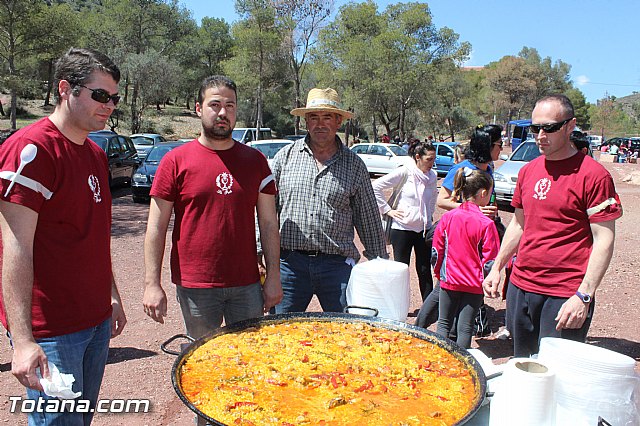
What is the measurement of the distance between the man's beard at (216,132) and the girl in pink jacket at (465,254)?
90.5 inches

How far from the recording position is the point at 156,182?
3168 mm

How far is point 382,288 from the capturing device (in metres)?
3.41

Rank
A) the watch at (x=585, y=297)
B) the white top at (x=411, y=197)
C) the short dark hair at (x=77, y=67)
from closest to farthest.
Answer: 1. the short dark hair at (x=77, y=67)
2. the watch at (x=585, y=297)
3. the white top at (x=411, y=197)

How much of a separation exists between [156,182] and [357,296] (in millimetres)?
1535

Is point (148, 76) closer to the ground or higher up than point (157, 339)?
higher up

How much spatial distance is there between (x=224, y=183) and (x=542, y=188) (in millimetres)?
2001

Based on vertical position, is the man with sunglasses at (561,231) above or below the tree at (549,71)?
below

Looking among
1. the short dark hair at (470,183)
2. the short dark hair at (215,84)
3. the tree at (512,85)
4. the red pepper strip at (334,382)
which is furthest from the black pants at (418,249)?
the tree at (512,85)

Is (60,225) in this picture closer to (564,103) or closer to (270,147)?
(564,103)

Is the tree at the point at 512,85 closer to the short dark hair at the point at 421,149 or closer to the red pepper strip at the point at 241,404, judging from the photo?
the short dark hair at the point at 421,149

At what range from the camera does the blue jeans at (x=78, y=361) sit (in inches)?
90.4

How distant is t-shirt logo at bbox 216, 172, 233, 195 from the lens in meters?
3.14

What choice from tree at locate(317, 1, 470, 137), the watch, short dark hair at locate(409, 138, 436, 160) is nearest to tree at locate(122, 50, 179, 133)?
tree at locate(317, 1, 470, 137)

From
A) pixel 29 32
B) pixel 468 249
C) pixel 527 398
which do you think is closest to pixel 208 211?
pixel 527 398
